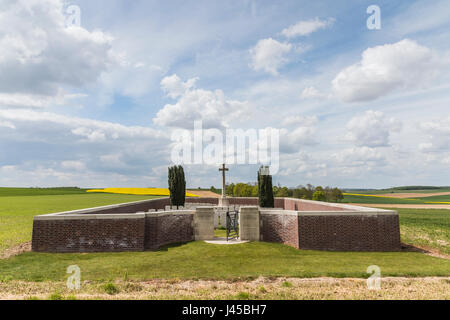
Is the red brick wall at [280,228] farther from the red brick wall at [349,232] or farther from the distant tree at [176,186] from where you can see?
the distant tree at [176,186]

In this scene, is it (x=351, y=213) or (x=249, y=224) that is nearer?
(x=351, y=213)

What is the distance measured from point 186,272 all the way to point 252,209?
5677mm

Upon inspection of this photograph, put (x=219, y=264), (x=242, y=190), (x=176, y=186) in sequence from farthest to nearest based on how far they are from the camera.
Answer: (x=242, y=190) < (x=176, y=186) < (x=219, y=264)

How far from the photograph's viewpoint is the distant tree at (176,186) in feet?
82.6

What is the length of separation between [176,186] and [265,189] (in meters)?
8.67

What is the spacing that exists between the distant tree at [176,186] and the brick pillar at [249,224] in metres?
12.7

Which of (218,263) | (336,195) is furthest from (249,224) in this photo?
(336,195)

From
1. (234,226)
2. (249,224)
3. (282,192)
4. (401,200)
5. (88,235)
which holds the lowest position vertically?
(401,200)

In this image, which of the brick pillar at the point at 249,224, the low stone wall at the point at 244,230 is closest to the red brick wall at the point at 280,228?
the low stone wall at the point at 244,230

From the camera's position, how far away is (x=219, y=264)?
9.76 meters

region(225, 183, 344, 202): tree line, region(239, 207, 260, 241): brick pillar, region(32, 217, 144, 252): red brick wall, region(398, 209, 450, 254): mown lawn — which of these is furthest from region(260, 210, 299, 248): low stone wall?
region(225, 183, 344, 202): tree line

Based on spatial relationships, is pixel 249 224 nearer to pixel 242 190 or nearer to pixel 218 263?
pixel 218 263

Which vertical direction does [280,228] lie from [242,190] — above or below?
above
